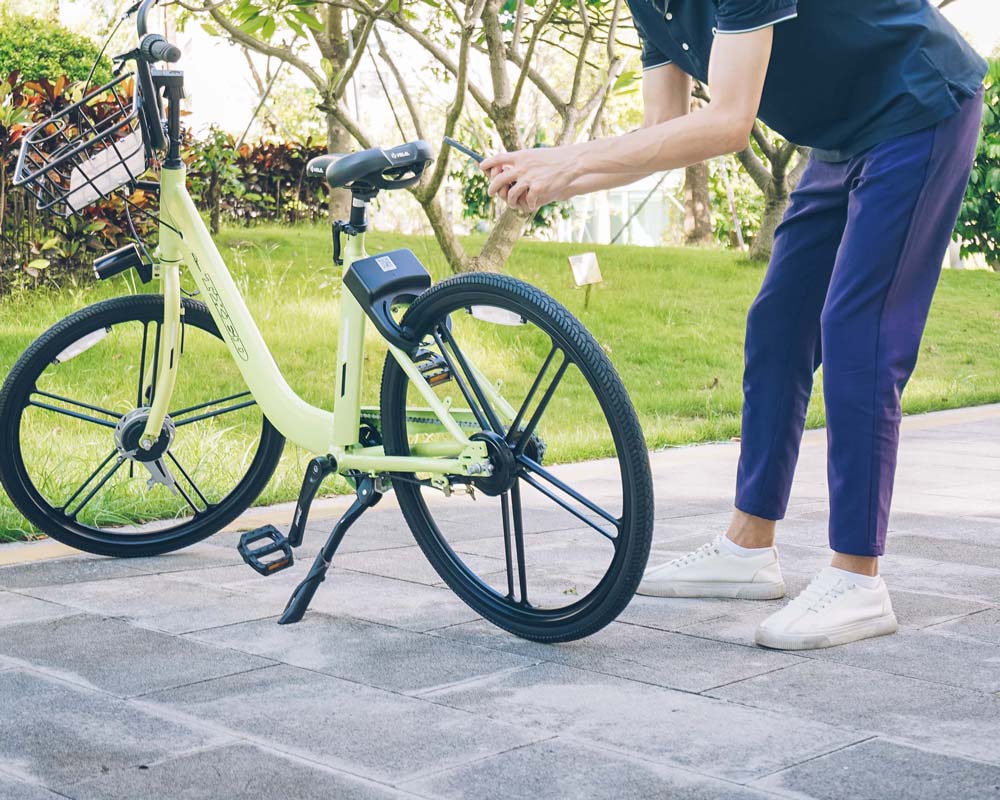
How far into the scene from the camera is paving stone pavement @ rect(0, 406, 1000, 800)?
2.28 meters

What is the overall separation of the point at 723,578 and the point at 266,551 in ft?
3.77

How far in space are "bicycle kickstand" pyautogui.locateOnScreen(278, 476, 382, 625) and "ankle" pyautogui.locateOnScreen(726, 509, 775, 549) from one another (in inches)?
36.9

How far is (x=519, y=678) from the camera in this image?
2854 mm

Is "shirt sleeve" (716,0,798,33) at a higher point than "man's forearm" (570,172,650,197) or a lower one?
higher

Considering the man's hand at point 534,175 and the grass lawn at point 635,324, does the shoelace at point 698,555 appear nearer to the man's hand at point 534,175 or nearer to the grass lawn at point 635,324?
the man's hand at point 534,175

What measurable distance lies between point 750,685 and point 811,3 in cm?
145

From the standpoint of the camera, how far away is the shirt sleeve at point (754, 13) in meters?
2.77

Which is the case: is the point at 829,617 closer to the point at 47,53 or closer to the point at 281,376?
the point at 281,376

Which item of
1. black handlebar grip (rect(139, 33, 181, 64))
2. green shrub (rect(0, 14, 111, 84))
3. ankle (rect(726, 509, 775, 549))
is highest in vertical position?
green shrub (rect(0, 14, 111, 84))

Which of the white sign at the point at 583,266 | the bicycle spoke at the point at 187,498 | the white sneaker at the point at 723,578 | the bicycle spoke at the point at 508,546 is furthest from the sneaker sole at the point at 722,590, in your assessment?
the white sign at the point at 583,266

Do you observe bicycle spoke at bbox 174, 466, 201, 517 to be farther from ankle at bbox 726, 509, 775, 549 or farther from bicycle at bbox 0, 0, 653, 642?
ankle at bbox 726, 509, 775, 549

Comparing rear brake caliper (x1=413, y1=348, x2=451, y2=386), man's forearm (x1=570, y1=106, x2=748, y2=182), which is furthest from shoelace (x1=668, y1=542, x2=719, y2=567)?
man's forearm (x1=570, y1=106, x2=748, y2=182)

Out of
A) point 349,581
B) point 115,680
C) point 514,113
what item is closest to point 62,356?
point 349,581

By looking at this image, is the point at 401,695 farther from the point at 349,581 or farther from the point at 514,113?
the point at 514,113
